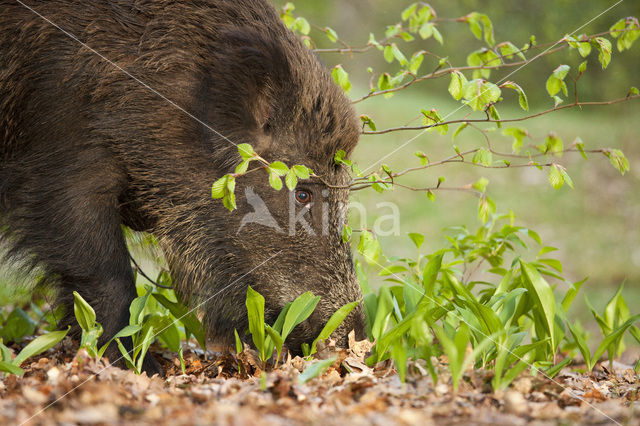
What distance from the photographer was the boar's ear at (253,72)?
3.18 metres

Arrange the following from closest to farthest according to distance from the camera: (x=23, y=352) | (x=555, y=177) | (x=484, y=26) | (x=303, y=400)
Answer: (x=303, y=400) → (x=23, y=352) → (x=555, y=177) → (x=484, y=26)

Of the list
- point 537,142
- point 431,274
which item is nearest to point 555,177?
point 431,274

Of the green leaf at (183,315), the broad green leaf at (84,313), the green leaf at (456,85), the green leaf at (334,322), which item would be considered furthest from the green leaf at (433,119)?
the broad green leaf at (84,313)

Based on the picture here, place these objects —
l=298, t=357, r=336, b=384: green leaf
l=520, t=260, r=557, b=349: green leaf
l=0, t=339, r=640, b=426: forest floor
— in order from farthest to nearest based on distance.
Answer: l=520, t=260, r=557, b=349: green leaf, l=298, t=357, r=336, b=384: green leaf, l=0, t=339, r=640, b=426: forest floor

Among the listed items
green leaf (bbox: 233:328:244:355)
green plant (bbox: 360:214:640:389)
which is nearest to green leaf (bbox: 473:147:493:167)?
green plant (bbox: 360:214:640:389)

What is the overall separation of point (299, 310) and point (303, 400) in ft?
2.70

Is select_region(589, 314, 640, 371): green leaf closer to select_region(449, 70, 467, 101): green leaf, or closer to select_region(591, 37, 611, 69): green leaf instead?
select_region(591, 37, 611, 69): green leaf

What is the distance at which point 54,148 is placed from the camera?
3137mm

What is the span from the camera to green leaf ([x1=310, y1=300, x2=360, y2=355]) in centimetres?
290

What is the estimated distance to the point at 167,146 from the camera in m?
3.27

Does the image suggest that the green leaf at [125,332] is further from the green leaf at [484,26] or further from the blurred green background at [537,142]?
the blurred green background at [537,142]

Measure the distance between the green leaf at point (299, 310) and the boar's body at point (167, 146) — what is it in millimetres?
186

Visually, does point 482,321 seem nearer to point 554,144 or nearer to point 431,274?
point 431,274

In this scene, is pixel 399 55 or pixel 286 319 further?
pixel 399 55
